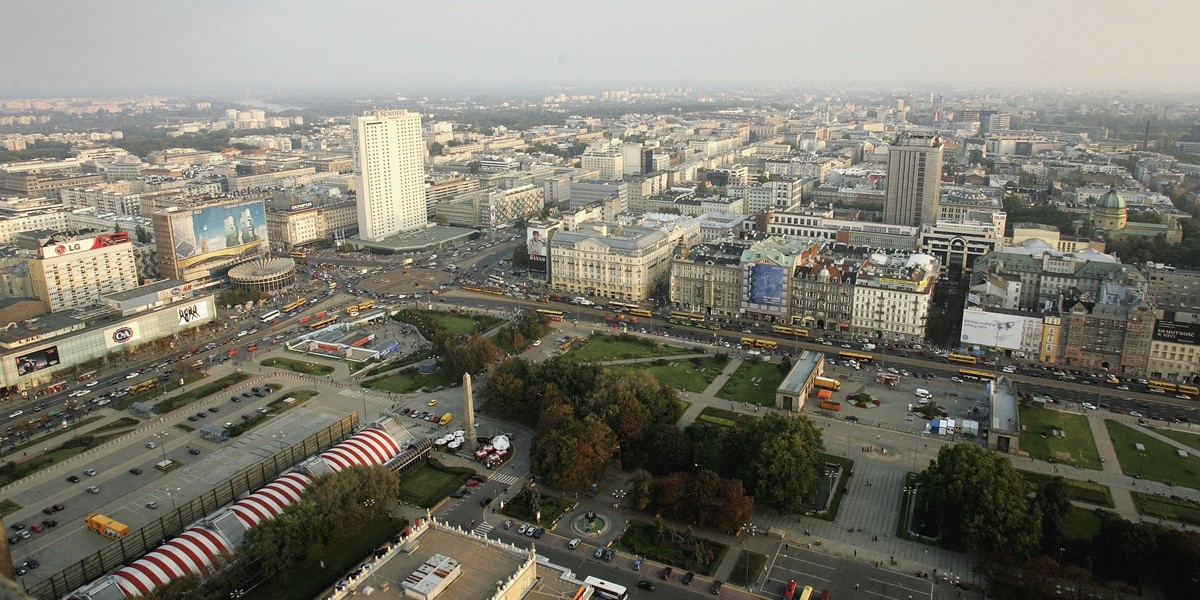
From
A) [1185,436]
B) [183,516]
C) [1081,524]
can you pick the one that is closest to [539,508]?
[183,516]

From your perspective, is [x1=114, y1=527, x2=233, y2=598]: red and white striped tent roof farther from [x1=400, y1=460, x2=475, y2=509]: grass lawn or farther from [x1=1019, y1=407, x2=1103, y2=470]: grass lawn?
[x1=1019, y1=407, x2=1103, y2=470]: grass lawn

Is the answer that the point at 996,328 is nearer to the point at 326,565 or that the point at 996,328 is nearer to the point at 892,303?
the point at 892,303

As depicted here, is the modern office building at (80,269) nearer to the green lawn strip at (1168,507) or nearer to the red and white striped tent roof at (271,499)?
the red and white striped tent roof at (271,499)

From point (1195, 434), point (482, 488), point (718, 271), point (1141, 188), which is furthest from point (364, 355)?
point (1141, 188)

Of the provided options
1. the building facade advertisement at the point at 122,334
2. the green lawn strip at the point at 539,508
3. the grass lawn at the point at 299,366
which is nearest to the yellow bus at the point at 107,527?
the green lawn strip at the point at 539,508

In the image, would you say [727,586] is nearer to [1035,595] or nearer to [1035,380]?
[1035,595]

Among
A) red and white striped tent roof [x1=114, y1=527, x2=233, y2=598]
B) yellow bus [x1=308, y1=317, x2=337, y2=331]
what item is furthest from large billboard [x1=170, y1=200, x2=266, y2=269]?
red and white striped tent roof [x1=114, y1=527, x2=233, y2=598]
